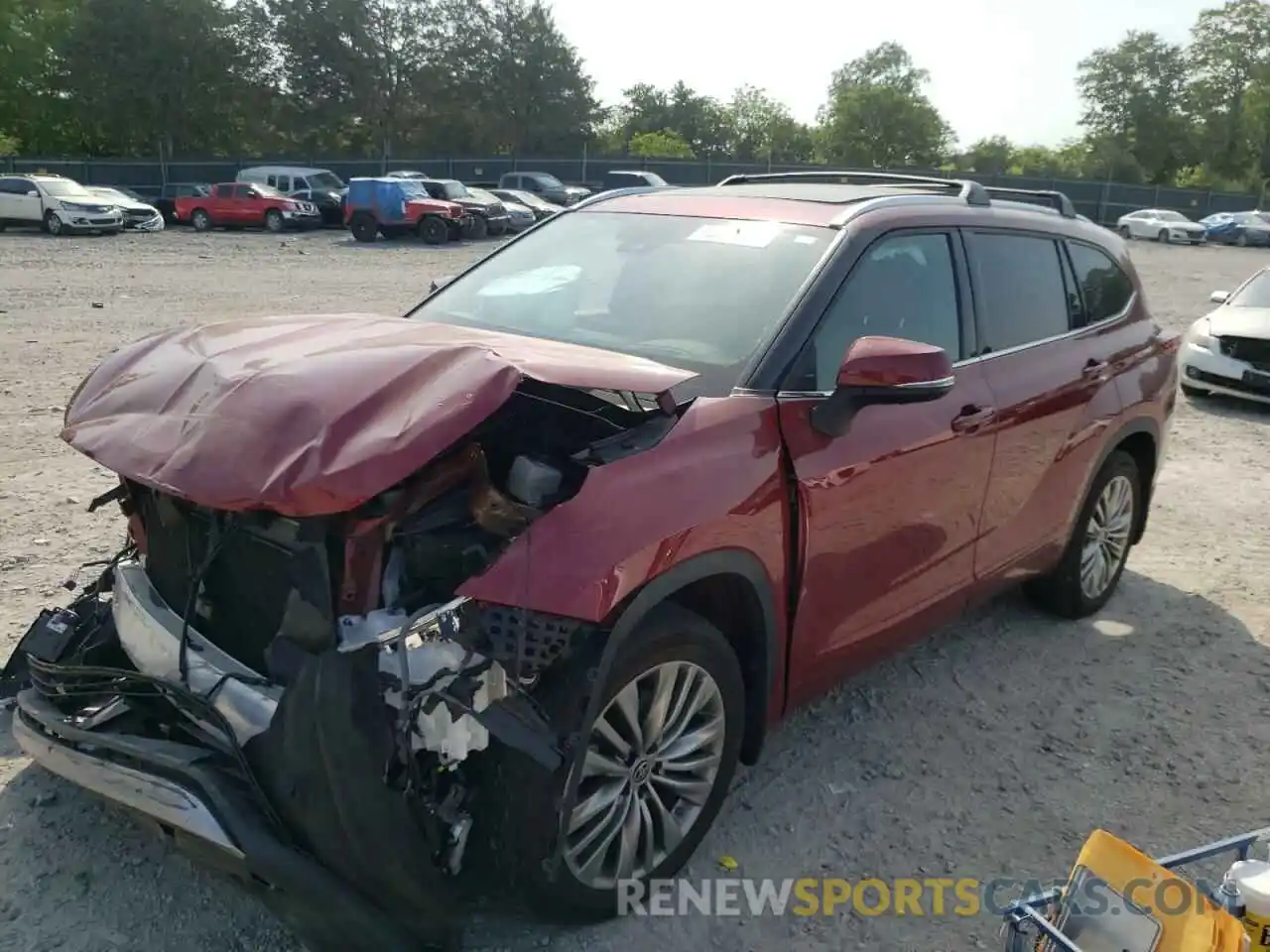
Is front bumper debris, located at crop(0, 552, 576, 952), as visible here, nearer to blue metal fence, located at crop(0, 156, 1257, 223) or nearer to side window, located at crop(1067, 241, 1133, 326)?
side window, located at crop(1067, 241, 1133, 326)

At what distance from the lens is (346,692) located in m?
2.25

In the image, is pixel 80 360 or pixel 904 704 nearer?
pixel 904 704

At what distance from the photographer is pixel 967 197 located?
4.14 metres

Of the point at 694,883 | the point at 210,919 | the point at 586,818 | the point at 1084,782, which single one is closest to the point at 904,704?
the point at 1084,782

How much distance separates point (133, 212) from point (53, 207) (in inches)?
88.9

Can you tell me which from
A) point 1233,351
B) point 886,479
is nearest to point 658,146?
point 1233,351

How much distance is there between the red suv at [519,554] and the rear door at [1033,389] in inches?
4.2

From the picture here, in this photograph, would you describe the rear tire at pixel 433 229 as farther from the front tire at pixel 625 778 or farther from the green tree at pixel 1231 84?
the green tree at pixel 1231 84

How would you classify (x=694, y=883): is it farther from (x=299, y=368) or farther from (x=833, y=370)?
(x=299, y=368)

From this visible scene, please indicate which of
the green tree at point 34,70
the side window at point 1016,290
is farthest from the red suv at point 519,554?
the green tree at point 34,70

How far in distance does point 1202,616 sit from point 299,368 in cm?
452

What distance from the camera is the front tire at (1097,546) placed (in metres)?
4.77

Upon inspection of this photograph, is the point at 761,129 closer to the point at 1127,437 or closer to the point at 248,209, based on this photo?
the point at 248,209

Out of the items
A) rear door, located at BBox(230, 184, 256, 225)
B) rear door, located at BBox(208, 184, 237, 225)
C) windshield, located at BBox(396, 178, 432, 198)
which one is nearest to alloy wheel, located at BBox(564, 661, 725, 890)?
windshield, located at BBox(396, 178, 432, 198)
